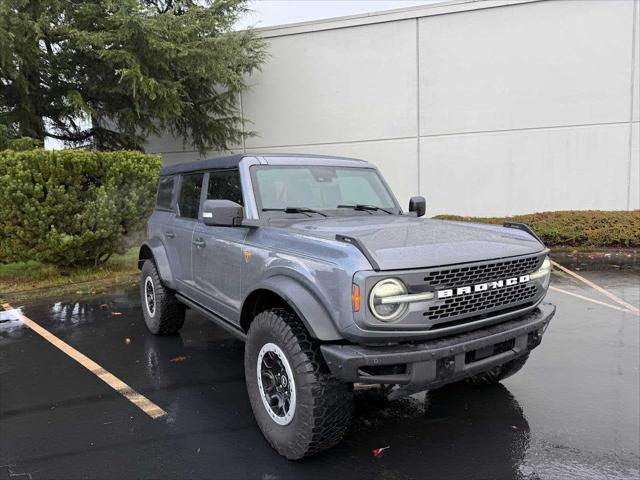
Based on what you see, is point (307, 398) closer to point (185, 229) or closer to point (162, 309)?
point (185, 229)

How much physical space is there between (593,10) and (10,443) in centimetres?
1539

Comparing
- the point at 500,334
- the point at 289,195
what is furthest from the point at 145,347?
the point at 500,334

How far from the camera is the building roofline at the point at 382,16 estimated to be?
13297 mm

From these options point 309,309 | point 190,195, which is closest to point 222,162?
point 190,195

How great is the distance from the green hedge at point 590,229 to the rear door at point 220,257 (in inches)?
388

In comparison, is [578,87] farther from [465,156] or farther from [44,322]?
[44,322]

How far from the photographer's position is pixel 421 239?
2891 mm

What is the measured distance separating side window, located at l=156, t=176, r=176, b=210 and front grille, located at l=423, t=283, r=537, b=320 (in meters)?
3.55

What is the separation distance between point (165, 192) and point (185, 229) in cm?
109

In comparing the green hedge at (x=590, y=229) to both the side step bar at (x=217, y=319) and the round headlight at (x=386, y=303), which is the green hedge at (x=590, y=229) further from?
the round headlight at (x=386, y=303)

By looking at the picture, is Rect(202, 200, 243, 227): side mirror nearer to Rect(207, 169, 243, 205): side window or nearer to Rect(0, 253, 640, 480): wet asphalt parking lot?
Rect(207, 169, 243, 205): side window

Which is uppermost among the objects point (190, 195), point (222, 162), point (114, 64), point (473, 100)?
point (114, 64)

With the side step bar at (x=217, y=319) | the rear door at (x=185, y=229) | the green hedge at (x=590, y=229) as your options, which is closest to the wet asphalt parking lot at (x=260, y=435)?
the side step bar at (x=217, y=319)

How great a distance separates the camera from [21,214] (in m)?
7.75
